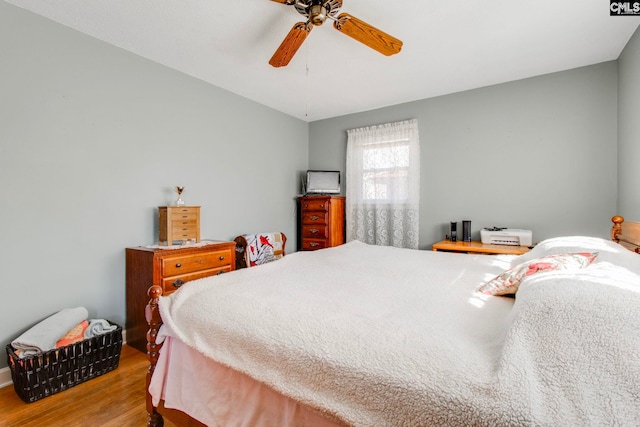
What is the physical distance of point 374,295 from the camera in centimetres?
136

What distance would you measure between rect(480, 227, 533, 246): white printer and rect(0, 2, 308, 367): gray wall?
2.91 meters

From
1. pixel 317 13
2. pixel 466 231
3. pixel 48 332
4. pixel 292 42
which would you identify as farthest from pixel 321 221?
pixel 48 332

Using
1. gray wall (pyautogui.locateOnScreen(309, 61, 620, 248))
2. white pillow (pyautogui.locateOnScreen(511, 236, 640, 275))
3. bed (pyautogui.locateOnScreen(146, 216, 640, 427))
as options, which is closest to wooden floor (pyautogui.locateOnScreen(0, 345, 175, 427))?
bed (pyautogui.locateOnScreen(146, 216, 640, 427))

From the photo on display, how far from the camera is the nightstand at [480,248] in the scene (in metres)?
2.80

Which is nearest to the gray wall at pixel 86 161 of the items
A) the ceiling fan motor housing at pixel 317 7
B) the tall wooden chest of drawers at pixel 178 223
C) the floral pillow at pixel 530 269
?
the tall wooden chest of drawers at pixel 178 223

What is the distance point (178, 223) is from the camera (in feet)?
8.75

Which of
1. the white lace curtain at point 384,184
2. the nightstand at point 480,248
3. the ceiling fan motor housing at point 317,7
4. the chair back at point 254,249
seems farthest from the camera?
the white lace curtain at point 384,184

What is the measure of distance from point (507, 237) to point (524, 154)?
3.10 ft

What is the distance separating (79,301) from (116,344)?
0.53 metres

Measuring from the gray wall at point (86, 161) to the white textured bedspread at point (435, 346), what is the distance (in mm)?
1533

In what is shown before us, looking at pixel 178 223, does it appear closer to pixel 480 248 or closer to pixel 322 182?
pixel 322 182

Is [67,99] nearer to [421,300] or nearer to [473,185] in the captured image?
[421,300]

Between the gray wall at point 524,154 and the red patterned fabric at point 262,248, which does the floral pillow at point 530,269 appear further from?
the red patterned fabric at point 262,248

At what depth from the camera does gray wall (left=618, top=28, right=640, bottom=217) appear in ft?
7.39
